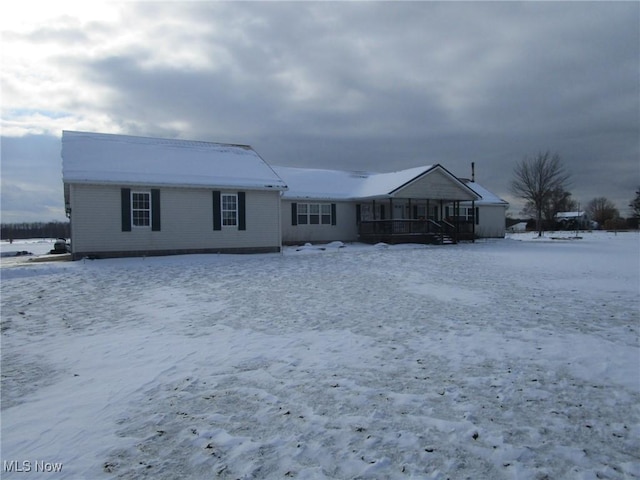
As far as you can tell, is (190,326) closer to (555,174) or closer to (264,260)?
(264,260)

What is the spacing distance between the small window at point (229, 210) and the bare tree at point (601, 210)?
82983 millimetres

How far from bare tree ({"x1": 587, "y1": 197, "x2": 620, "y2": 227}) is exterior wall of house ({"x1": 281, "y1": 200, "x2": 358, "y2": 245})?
239 feet

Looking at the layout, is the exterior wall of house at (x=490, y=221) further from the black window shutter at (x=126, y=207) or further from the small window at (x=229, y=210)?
the black window shutter at (x=126, y=207)

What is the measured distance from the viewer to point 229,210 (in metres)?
19.6

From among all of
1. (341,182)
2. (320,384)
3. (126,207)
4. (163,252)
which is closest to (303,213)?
(341,182)

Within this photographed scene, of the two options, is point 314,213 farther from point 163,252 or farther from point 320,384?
point 320,384

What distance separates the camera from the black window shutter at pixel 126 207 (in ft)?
56.6

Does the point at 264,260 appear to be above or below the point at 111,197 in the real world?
below

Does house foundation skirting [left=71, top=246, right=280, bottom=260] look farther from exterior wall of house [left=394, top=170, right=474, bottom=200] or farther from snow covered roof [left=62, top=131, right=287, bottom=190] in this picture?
exterior wall of house [left=394, top=170, right=474, bottom=200]

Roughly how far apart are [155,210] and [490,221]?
2783 centimetres

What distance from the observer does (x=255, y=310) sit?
8.45 metres

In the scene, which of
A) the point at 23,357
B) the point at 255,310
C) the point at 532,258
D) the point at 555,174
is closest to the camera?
the point at 23,357

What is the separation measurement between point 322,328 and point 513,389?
3.25 meters

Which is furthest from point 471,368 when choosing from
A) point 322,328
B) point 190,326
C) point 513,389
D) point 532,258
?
point 532,258
